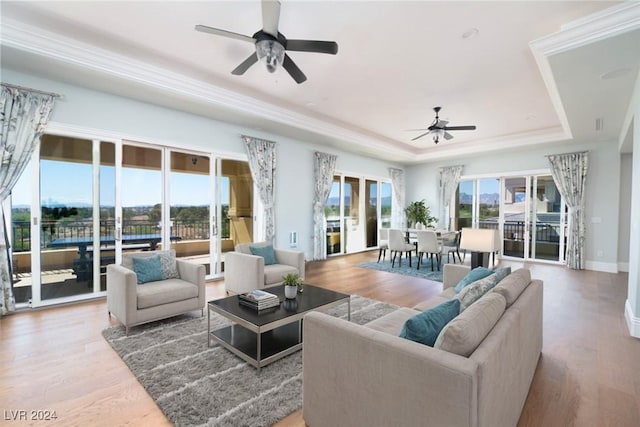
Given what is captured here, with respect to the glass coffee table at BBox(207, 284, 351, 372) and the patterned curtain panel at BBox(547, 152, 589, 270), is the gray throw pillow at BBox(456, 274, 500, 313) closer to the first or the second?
the glass coffee table at BBox(207, 284, 351, 372)

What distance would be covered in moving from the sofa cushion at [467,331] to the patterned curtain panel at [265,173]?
485cm

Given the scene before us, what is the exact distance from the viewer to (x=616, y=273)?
6160 mm

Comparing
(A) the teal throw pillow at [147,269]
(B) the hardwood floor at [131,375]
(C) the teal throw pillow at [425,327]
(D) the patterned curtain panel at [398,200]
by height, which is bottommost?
(B) the hardwood floor at [131,375]

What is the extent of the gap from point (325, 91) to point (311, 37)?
4.70 ft

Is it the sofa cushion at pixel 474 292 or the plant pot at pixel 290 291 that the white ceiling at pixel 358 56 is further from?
the plant pot at pixel 290 291

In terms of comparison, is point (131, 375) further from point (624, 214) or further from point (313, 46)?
point (624, 214)

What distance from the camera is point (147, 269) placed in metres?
3.49

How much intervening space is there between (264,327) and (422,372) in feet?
4.72

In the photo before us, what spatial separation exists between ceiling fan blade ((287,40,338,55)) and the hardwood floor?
2.91 meters

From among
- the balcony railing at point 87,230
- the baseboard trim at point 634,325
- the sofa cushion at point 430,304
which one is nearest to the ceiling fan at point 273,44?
the sofa cushion at point 430,304

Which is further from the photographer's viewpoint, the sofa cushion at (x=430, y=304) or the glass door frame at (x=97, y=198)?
the glass door frame at (x=97, y=198)

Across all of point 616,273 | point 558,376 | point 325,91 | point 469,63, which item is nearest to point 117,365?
point 558,376

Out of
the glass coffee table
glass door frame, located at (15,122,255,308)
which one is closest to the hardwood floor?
glass door frame, located at (15,122,255,308)

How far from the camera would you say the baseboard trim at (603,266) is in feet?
20.8
